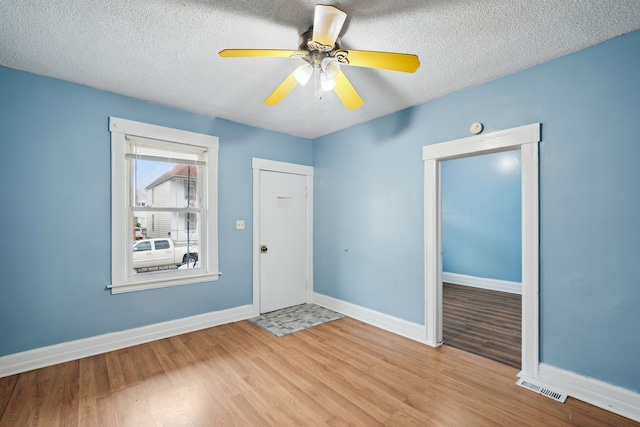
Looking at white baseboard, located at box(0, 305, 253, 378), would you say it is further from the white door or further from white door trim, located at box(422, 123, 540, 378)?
white door trim, located at box(422, 123, 540, 378)

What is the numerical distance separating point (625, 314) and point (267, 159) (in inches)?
151

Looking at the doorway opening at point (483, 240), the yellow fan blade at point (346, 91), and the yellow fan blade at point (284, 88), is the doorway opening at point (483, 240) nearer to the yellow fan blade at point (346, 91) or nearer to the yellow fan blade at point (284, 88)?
the yellow fan blade at point (346, 91)

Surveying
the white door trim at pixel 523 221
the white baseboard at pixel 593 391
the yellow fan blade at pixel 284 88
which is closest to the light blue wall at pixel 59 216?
the yellow fan blade at pixel 284 88

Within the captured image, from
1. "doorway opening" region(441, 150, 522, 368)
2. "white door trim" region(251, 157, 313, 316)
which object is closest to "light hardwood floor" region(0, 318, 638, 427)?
"white door trim" region(251, 157, 313, 316)

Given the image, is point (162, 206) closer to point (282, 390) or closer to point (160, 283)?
point (160, 283)

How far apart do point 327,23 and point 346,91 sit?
651 mm

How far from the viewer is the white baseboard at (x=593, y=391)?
187 centimetres

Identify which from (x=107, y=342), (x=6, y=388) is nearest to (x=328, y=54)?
(x=107, y=342)

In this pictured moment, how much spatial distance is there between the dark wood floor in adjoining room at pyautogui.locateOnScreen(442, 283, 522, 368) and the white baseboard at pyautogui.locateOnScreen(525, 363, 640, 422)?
0.33 meters

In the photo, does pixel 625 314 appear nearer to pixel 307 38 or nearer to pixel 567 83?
pixel 567 83

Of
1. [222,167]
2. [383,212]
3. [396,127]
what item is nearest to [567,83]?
[396,127]

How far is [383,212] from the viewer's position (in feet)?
11.4

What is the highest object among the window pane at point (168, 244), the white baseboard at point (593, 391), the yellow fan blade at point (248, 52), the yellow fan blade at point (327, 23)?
the yellow fan blade at point (327, 23)

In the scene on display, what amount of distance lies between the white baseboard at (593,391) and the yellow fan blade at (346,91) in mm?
2629
